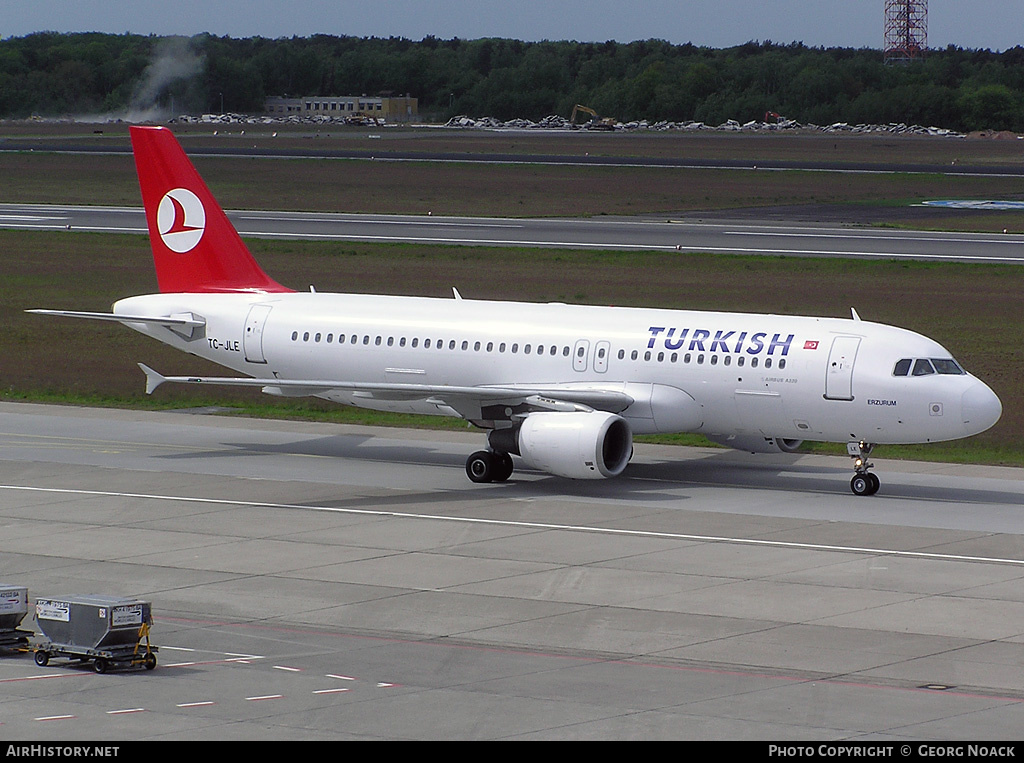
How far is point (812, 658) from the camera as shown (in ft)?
79.8

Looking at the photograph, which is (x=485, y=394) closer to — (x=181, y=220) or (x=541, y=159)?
(x=181, y=220)

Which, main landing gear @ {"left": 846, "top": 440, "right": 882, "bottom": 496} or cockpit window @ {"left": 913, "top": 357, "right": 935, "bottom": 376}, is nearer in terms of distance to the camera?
cockpit window @ {"left": 913, "top": 357, "right": 935, "bottom": 376}

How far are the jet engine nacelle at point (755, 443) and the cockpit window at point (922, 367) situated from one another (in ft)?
13.1

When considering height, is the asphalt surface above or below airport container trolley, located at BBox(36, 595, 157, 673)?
above

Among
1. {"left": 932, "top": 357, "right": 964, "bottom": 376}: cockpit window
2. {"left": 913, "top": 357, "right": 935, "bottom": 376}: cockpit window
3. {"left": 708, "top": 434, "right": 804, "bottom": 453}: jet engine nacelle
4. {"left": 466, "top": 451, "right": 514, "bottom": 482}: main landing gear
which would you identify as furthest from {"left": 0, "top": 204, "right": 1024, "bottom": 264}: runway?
{"left": 466, "top": 451, "right": 514, "bottom": 482}: main landing gear

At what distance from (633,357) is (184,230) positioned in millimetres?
14266

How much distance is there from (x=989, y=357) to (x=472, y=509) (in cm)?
2793

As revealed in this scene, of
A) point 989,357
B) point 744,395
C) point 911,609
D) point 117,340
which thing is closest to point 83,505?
point 744,395

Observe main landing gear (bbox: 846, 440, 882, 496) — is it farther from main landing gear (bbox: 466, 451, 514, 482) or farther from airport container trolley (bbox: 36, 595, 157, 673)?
airport container trolley (bbox: 36, 595, 157, 673)

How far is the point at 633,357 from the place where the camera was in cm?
3962

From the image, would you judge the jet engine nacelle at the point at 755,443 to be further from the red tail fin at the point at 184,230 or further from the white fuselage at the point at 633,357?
the red tail fin at the point at 184,230

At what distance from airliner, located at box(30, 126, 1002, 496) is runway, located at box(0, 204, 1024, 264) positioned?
50.2m

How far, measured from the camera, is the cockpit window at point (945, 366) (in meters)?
37.2

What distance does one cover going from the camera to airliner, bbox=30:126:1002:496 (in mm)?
37281
